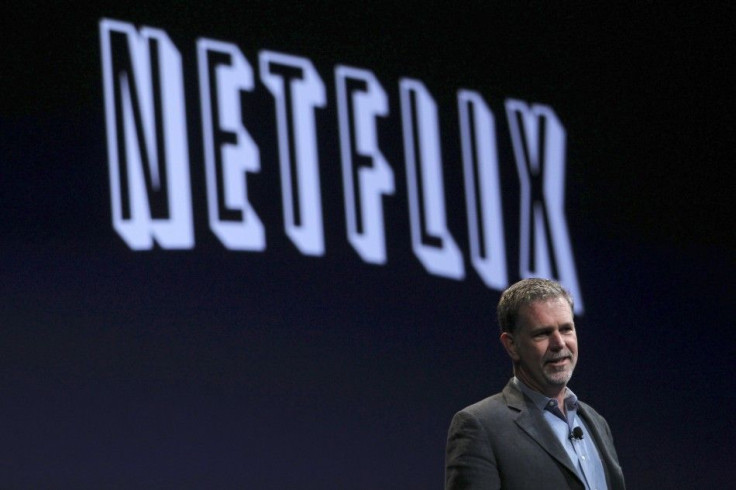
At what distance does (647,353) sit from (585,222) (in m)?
0.67

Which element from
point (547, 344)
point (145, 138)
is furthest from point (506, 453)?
point (145, 138)

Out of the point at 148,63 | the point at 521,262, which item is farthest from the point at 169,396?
the point at 521,262

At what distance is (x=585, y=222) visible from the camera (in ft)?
17.1

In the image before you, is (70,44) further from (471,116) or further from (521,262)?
(521,262)

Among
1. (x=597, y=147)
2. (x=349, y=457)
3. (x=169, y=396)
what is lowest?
(x=349, y=457)

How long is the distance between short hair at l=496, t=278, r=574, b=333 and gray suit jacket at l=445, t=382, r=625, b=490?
6.4 inches

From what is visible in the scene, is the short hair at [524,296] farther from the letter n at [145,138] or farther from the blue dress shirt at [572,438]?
the letter n at [145,138]

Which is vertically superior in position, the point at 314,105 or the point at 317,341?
the point at 314,105

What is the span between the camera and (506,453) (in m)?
2.14

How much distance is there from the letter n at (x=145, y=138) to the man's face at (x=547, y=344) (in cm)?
225

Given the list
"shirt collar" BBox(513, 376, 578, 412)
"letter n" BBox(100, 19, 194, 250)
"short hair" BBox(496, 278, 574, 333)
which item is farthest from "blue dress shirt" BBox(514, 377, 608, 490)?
"letter n" BBox(100, 19, 194, 250)

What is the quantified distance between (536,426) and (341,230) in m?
2.51

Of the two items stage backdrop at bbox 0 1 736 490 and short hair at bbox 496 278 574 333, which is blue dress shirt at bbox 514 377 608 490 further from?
stage backdrop at bbox 0 1 736 490

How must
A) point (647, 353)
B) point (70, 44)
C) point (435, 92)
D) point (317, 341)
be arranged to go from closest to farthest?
point (70, 44) < point (317, 341) < point (435, 92) < point (647, 353)
